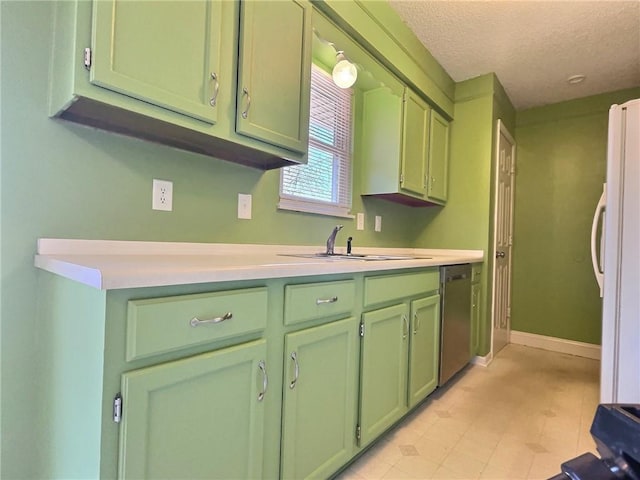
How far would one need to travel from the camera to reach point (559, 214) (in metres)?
3.59

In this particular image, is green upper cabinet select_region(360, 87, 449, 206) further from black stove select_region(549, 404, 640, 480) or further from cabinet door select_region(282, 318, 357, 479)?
black stove select_region(549, 404, 640, 480)

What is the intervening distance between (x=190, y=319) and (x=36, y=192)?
0.71m

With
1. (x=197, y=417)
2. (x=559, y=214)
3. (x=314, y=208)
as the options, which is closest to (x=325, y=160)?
(x=314, y=208)

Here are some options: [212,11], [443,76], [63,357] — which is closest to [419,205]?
[443,76]

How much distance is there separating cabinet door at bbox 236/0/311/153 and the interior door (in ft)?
7.60

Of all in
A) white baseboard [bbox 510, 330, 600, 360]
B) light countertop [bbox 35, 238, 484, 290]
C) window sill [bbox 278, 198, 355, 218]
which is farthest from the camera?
white baseboard [bbox 510, 330, 600, 360]

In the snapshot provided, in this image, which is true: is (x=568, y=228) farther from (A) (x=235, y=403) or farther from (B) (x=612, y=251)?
(A) (x=235, y=403)

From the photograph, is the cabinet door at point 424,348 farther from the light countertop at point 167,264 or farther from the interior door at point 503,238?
the interior door at point 503,238

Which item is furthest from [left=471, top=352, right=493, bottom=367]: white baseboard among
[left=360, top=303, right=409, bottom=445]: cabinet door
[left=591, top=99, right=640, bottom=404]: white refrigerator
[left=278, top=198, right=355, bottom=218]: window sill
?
[left=278, top=198, right=355, bottom=218]: window sill

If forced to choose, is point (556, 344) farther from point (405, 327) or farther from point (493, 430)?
point (405, 327)

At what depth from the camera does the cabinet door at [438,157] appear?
9.77 ft

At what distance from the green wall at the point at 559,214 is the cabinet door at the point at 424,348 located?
214 centimetres

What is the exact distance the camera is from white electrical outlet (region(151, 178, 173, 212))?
Answer: 141 cm

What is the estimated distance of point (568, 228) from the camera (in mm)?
3541
